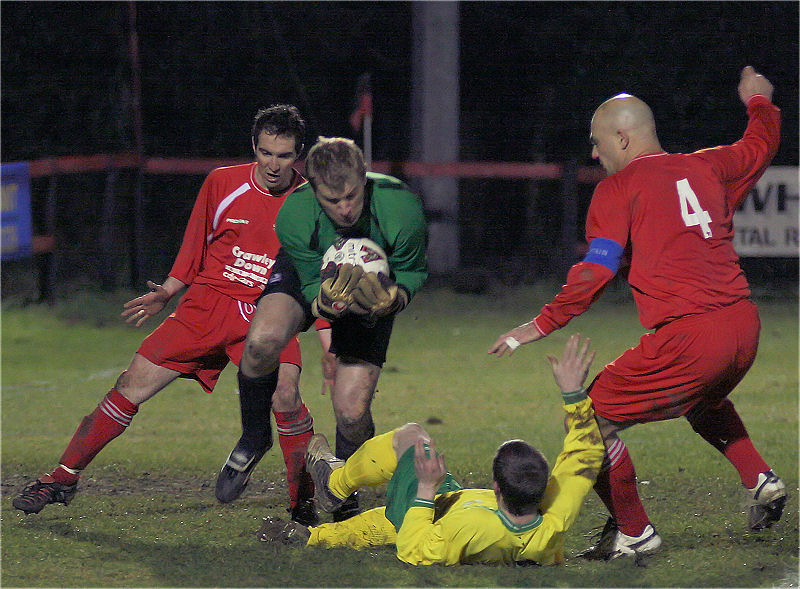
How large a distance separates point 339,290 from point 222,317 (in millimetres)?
1213

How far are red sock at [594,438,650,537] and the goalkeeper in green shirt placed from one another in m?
1.16

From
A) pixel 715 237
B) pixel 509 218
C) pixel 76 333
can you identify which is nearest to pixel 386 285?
pixel 715 237

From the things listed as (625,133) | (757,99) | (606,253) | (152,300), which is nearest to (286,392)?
(152,300)

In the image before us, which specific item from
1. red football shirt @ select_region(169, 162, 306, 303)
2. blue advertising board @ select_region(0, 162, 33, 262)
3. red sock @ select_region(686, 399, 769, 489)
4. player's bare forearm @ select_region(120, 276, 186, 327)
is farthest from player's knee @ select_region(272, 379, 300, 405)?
blue advertising board @ select_region(0, 162, 33, 262)

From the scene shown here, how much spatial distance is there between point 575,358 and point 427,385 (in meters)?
4.88

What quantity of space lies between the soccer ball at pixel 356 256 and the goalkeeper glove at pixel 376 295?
0.04m

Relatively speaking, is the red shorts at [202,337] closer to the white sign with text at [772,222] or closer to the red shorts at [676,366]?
the red shorts at [676,366]

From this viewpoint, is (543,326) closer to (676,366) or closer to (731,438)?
(676,366)

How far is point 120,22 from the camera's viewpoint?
60.2 feet

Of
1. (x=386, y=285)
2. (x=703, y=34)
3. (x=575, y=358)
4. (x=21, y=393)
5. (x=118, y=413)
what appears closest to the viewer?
(x=575, y=358)

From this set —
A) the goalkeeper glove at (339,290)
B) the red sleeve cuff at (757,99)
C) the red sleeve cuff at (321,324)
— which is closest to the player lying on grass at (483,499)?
the goalkeeper glove at (339,290)

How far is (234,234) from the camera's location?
664 centimetres

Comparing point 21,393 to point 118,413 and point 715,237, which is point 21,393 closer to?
point 118,413

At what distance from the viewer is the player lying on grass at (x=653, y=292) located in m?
5.24
